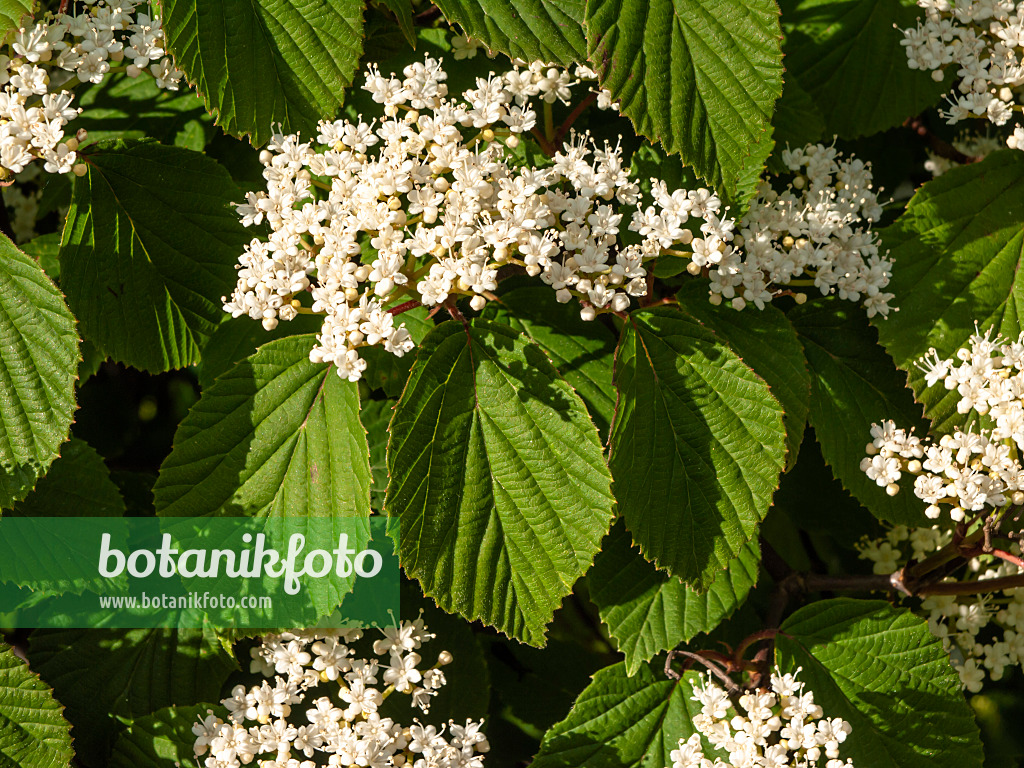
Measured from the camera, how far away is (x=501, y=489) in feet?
5.46

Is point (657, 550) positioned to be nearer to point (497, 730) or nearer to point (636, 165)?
point (636, 165)

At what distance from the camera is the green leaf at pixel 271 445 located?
1708 mm

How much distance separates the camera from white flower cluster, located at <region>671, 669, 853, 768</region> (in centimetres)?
167

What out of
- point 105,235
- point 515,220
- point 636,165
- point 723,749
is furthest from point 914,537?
point 105,235

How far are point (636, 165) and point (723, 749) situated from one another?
1227 millimetres

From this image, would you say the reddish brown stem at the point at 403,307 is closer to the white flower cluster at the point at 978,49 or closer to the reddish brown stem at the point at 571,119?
the reddish brown stem at the point at 571,119

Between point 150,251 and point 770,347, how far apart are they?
133cm

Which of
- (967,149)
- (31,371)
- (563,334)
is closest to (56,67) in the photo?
(31,371)

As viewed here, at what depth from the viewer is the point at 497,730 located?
8.14ft

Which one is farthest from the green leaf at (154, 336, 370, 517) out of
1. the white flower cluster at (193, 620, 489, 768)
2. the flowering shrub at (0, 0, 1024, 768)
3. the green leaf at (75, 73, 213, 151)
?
the green leaf at (75, 73, 213, 151)

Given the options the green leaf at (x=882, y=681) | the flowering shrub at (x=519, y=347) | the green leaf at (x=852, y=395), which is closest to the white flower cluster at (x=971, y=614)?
the flowering shrub at (x=519, y=347)

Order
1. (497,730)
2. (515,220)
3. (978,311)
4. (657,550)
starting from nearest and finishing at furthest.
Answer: (515,220)
(657,550)
(978,311)
(497,730)

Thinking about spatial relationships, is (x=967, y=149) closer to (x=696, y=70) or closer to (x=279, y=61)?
(x=696, y=70)

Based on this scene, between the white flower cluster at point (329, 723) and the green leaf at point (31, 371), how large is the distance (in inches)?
23.5
